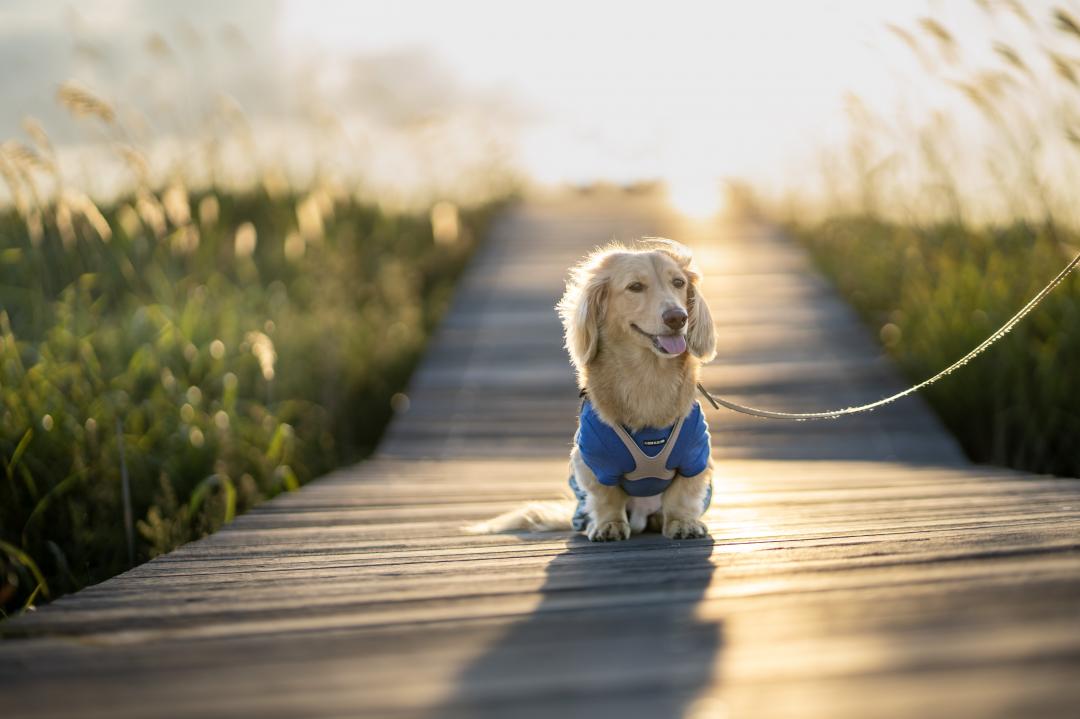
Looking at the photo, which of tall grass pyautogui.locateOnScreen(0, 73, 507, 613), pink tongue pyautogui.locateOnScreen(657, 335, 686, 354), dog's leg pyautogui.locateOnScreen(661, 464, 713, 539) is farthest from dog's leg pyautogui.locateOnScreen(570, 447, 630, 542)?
tall grass pyautogui.locateOnScreen(0, 73, 507, 613)

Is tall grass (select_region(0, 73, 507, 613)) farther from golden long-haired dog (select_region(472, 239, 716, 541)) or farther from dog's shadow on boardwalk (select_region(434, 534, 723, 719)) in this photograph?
dog's shadow on boardwalk (select_region(434, 534, 723, 719))

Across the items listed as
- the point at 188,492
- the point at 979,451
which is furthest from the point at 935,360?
the point at 188,492

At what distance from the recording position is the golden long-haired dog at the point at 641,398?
2928mm

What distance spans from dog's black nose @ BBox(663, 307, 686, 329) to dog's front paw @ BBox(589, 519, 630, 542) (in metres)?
0.61

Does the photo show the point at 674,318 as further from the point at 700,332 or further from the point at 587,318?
the point at 587,318

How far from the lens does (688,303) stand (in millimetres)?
3102

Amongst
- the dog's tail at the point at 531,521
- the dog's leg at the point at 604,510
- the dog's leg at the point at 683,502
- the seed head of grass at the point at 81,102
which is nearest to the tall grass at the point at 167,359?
the seed head of grass at the point at 81,102

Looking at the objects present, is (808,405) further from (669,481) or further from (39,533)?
(39,533)

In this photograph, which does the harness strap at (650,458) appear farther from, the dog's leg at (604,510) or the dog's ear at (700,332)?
the dog's ear at (700,332)

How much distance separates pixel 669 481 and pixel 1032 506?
1.14 metres

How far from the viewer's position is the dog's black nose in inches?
113

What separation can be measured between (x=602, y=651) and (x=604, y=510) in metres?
1.19

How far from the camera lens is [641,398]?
298 centimetres

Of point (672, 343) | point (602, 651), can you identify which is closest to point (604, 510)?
point (672, 343)
